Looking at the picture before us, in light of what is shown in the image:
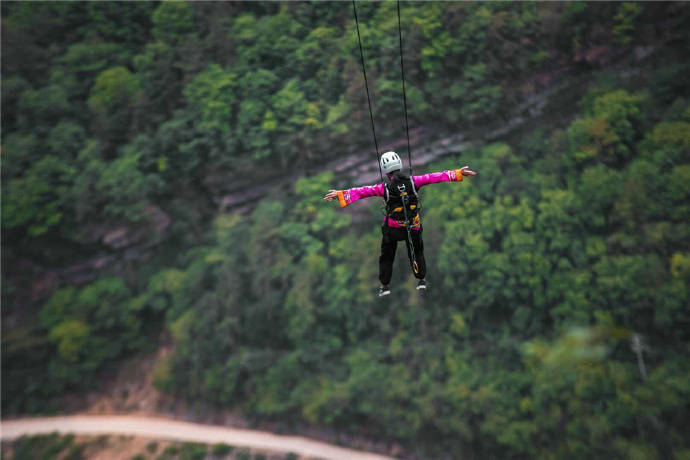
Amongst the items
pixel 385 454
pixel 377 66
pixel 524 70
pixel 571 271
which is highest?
pixel 377 66

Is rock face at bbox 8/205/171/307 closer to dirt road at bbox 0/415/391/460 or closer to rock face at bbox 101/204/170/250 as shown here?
rock face at bbox 101/204/170/250

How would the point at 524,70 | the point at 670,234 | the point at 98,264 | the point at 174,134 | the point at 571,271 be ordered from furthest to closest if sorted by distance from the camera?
the point at 98,264, the point at 174,134, the point at 524,70, the point at 571,271, the point at 670,234

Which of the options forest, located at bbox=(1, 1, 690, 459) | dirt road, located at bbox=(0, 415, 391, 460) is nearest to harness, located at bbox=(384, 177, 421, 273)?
forest, located at bbox=(1, 1, 690, 459)

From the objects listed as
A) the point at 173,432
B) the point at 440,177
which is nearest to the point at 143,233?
the point at 173,432

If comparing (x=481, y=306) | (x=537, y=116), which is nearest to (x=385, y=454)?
(x=481, y=306)

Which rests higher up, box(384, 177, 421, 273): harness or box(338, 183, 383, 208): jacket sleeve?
box(338, 183, 383, 208): jacket sleeve

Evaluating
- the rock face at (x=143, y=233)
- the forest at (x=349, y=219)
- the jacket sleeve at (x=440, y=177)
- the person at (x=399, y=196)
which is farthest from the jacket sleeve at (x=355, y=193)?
the rock face at (x=143, y=233)

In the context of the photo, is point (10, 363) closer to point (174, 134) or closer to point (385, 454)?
point (174, 134)
